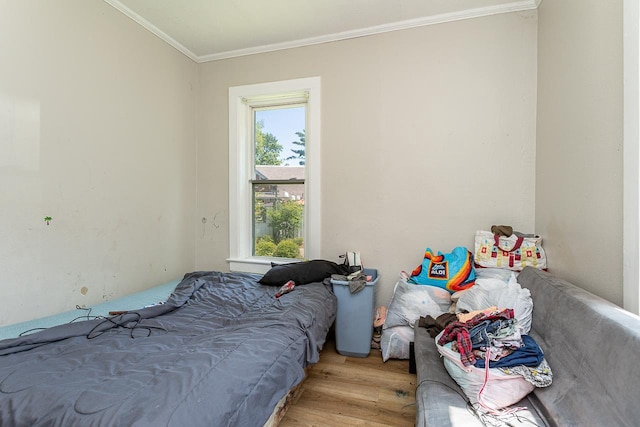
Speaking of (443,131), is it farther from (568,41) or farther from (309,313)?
(309,313)

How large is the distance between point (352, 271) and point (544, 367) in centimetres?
154

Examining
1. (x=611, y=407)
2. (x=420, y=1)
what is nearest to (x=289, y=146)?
(x=420, y=1)

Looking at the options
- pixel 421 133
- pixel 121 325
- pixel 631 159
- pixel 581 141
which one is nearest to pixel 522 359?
pixel 631 159

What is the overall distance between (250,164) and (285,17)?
1.45m

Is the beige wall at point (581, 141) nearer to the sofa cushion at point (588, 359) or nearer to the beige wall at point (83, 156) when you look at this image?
the sofa cushion at point (588, 359)

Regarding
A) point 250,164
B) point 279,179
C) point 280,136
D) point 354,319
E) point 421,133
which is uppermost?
point 280,136

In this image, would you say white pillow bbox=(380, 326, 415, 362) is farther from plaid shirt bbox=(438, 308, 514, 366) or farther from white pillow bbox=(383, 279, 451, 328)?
plaid shirt bbox=(438, 308, 514, 366)

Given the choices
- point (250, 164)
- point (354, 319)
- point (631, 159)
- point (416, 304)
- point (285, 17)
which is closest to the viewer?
point (631, 159)

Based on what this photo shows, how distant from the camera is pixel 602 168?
1.50m

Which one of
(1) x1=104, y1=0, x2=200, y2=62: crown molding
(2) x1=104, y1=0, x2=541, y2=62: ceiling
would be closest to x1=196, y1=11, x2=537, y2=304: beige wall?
(2) x1=104, y1=0, x2=541, y2=62: ceiling

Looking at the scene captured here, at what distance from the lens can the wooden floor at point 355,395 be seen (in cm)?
171

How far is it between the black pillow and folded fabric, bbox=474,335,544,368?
1.39 m

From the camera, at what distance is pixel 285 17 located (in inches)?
102

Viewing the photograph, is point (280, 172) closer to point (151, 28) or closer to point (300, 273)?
point (300, 273)
